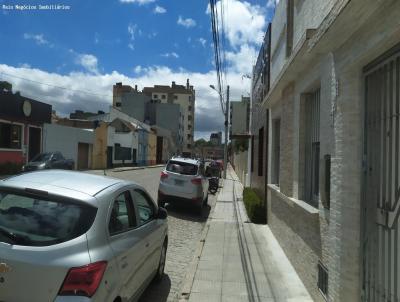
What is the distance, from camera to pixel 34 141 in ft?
104

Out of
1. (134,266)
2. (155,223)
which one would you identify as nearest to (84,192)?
(134,266)

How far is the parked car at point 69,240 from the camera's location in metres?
3.53

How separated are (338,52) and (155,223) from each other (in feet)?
10.3

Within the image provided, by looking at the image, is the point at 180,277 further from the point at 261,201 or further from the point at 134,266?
the point at 261,201

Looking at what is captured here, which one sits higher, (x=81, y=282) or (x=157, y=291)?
(x=81, y=282)

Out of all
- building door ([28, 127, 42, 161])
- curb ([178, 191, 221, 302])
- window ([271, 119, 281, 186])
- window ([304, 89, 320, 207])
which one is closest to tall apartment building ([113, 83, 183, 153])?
building door ([28, 127, 42, 161])

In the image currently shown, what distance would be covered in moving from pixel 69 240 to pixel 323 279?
344 cm

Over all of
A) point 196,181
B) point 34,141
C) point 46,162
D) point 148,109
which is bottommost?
point 196,181

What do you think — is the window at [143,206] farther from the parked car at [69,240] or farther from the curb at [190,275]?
the curb at [190,275]

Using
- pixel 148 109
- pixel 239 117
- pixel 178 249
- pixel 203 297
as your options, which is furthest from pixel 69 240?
pixel 148 109

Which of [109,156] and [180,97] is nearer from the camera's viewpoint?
[109,156]

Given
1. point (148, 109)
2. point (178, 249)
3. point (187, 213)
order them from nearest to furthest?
point (178, 249) → point (187, 213) → point (148, 109)

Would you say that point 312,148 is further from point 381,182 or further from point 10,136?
point 10,136

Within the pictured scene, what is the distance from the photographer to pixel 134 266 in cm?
474
